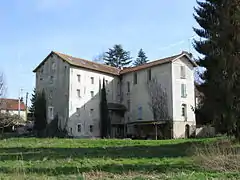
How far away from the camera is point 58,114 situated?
181ft

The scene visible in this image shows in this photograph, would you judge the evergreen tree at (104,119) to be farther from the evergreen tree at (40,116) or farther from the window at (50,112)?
the evergreen tree at (40,116)

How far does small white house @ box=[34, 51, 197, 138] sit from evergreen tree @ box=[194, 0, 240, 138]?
2645 centimetres

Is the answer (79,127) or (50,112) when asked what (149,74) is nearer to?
(79,127)

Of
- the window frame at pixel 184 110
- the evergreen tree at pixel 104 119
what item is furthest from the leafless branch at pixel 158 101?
the evergreen tree at pixel 104 119

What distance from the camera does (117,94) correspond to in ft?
200

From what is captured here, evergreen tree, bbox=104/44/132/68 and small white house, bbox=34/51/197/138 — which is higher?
evergreen tree, bbox=104/44/132/68

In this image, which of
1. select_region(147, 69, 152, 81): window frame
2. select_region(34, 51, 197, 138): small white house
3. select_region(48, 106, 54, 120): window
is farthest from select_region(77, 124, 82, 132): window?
select_region(147, 69, 152, 81): window frame

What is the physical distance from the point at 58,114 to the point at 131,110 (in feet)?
38.8

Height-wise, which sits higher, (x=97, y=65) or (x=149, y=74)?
(x=97, y=65)

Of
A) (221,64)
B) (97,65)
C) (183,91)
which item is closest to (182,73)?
(183,91)

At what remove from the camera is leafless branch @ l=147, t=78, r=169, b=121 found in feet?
173

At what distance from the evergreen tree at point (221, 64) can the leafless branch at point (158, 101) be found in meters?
26.9

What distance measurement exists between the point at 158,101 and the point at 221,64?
2989cm

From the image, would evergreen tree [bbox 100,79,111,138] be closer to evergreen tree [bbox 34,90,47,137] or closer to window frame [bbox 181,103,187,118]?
evergreen tree [bbox 34,90,47,137]
